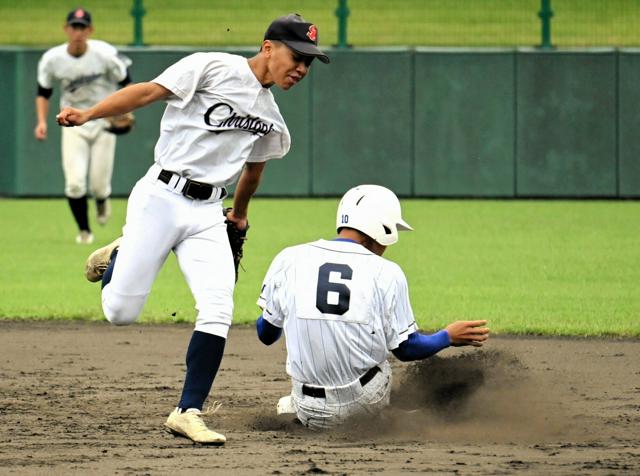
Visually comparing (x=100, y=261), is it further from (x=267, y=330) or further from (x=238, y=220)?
(x=267, y=330)

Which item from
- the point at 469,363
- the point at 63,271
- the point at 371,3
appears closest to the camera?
the point at 469,363

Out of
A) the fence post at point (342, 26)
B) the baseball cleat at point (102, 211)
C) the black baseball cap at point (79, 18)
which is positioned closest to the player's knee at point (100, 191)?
the baseball cleat at point (102, 211)

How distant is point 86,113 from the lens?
5.27m

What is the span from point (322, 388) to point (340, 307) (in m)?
0.39

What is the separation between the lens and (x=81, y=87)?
12883 millimetres

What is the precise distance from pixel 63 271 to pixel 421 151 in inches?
293

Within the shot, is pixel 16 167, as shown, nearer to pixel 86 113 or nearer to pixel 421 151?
pixel 421 151

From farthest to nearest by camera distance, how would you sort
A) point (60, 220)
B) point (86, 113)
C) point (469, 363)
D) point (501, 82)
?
point (501, 82), point (60, 220), point (469, 363), point (86, 113)

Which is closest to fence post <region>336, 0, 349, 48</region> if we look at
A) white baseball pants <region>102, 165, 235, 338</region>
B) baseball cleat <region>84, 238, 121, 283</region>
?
baseball cleat <region>84, 238, 121, 283</region>

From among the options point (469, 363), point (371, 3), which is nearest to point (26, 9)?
point (371, 3)

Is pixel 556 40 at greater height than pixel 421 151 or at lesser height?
greater

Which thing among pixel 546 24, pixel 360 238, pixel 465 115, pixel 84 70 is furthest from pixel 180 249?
pixel 546 24

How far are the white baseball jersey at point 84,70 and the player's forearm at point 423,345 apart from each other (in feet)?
26.3

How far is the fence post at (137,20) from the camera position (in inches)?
691
